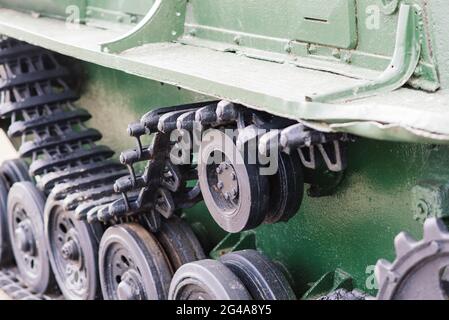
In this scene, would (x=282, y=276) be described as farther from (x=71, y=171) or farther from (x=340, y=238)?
(x=71, y=171)

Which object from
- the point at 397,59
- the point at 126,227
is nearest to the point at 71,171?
the point at 126,227

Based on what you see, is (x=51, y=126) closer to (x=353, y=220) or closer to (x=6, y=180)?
(x=6, y=180)

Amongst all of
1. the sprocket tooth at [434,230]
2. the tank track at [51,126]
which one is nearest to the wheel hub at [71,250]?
the tank track at [51,126]

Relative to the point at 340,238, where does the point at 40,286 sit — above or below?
below

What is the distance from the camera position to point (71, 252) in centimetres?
448

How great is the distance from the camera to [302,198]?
3.30 meters

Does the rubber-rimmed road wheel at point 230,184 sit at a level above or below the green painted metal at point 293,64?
below

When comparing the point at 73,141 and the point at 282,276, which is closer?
the point at 282,276

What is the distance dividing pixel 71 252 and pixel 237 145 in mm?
1832

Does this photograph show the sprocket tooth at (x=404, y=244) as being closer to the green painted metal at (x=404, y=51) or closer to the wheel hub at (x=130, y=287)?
the green painted metal at (x=404, y=51)

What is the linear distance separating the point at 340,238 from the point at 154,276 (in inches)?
35.2

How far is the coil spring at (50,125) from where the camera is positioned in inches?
174

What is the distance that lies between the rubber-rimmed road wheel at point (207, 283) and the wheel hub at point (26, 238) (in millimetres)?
1652

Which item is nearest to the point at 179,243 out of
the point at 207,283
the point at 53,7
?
Answer: the point at 207,283
